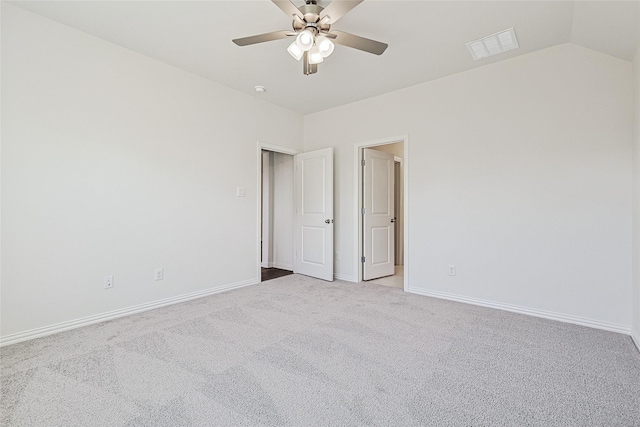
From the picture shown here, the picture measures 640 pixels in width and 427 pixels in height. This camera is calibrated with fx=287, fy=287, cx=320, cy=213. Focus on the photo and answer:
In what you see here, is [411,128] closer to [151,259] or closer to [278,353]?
[278,353]

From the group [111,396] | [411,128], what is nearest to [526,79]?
[411,128]

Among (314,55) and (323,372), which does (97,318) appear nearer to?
(323,372)

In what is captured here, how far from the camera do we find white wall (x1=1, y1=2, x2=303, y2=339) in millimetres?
2320

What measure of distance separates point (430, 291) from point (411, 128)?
2.11 meters

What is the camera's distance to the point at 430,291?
3596 millimetres

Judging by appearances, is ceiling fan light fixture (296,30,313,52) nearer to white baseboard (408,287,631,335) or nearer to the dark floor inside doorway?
white baseboard (408,287,631,335)

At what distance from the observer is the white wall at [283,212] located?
527 cm

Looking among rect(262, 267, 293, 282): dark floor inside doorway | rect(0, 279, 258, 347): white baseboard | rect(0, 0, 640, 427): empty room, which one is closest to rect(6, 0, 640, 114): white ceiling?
rect(0, 0, 640, 427): empty room

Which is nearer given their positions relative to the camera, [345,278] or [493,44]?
[493,44]

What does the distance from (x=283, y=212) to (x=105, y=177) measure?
3.01m

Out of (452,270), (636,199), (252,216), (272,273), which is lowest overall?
(272,273)

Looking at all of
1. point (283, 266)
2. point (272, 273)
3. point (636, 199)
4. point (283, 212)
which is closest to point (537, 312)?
point (636, 199)

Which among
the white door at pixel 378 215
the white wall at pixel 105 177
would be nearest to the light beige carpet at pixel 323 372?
the white wall at pixel 105 177

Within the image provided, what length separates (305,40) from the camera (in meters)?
2.10
